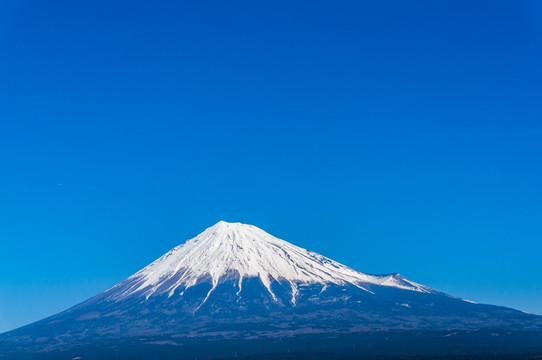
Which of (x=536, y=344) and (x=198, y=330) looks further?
(x=198, y=330)

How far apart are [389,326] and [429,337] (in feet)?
91.5

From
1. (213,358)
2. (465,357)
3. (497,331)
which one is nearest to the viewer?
(465,357)

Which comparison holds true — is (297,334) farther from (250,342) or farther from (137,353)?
(137,353)

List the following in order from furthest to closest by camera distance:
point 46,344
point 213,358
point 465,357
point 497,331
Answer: point 46,344 → point 497,331 → point 213,358 → point 465,357

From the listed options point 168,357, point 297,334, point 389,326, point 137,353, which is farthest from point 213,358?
point 389,326

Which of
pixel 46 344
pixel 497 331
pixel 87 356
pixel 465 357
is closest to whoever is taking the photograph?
pixel 465 357

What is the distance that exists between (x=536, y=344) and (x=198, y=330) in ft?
298

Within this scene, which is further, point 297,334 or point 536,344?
point 297,334

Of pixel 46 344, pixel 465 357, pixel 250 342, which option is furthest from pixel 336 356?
pixel 46 344

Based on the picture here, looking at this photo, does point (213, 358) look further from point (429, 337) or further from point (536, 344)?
point (536, 344)

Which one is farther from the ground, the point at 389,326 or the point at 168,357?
the point at 389,326

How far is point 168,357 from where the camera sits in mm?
153250

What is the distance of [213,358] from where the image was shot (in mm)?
147625

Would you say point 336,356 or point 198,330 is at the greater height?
point 198,330
